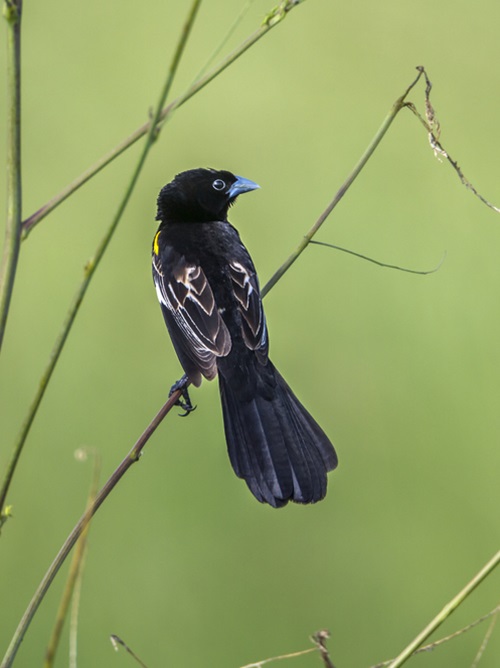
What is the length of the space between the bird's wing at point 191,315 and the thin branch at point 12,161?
1.52 metres

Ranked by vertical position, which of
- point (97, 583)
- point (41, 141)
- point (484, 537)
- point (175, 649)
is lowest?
point (484, 537)

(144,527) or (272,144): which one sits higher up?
(272,144)

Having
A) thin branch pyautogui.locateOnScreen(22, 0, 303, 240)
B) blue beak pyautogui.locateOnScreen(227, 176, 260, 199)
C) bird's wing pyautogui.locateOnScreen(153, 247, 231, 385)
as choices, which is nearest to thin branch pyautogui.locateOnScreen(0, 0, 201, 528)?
thin branch pyautogui.locateOnScreen(22, 0, 303, 240)

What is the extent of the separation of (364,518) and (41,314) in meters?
1.66

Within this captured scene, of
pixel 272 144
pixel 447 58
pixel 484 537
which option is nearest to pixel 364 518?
pixel 484 537

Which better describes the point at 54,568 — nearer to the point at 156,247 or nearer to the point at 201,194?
the point at 156,247

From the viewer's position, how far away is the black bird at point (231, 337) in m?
2.13

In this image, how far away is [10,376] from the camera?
12.4 feet

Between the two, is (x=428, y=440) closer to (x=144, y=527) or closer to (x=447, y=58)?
(x=144, y=527)

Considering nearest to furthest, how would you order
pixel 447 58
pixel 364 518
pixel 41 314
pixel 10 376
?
pixel 364 518
pixel 10 376
pixel 41 314
pixel 447 58

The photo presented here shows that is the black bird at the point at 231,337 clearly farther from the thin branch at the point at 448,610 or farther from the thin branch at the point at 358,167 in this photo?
the thin branch at the point at 448,610

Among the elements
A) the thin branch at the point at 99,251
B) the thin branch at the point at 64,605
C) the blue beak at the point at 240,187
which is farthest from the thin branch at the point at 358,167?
the blue beak at the point at 240,187

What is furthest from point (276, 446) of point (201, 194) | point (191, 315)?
point (201, 194)

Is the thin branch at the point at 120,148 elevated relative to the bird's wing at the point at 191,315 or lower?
lower
